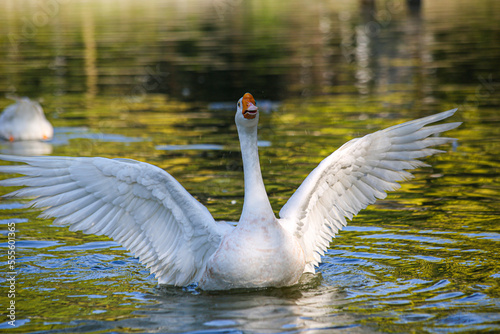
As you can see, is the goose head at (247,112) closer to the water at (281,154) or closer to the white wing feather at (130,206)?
the white wing feather at (130,206)

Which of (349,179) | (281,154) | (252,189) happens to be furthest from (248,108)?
(281,154)

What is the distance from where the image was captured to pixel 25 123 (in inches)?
672

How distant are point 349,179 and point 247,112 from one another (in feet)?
5.33

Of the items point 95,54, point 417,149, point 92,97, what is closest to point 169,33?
point 95,54

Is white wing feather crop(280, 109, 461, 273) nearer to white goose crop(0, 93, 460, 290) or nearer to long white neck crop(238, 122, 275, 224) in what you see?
white goose crop(0, 93, 460, 290)

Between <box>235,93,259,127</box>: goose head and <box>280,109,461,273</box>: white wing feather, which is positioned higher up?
<box>235,93,259,127</box>: goose head

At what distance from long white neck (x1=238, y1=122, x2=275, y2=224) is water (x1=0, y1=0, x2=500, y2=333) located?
33.6 inches

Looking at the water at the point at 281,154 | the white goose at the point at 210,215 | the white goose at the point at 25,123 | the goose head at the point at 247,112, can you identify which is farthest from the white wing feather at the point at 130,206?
the white goose at the point at 25,123

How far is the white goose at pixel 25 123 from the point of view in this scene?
16.8 meters

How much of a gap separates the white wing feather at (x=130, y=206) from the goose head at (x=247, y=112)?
0.97 metres

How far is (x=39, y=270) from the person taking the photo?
29.0 feet

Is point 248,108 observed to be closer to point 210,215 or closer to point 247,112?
point 247,112

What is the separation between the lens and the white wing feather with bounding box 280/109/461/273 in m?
8.46

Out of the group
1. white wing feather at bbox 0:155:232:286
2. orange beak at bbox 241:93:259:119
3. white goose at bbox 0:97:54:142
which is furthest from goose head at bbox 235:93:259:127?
white goose at bbox 0:97:54:142
